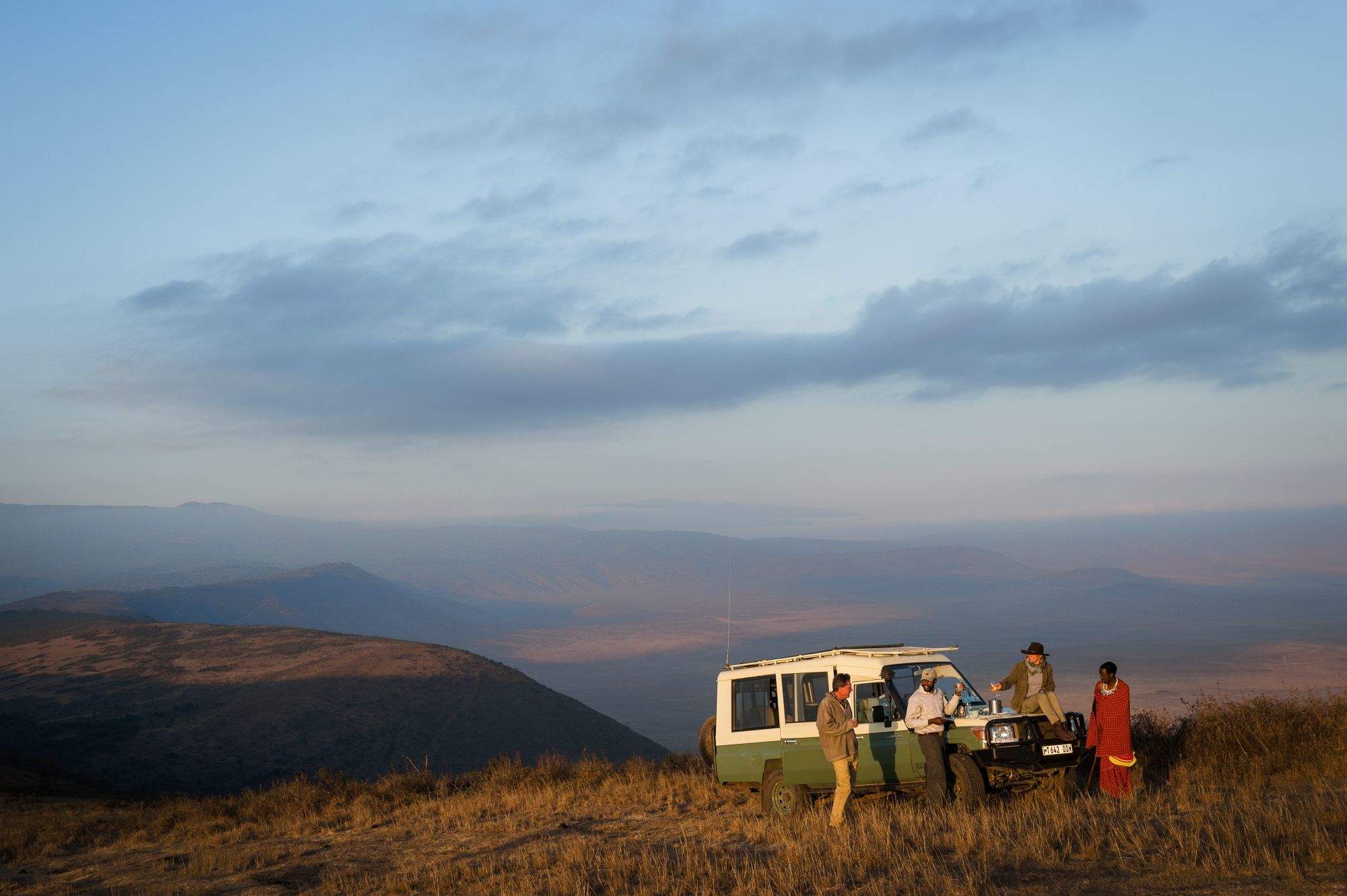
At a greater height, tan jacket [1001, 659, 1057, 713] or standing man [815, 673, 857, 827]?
tan jacket [1001, 659, 1057, 713]

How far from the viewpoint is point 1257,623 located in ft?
416

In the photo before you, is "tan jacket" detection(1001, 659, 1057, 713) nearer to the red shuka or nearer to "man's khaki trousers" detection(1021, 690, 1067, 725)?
"man's khaki trousers" detection(1021, 690, 1067, 725)

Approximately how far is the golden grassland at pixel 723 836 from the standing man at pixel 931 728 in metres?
0.32

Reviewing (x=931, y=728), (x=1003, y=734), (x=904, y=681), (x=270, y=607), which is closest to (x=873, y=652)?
(x=904, y=681)

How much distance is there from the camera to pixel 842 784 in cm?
1153

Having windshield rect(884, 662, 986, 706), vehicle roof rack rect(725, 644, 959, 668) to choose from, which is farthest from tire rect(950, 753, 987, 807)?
vehicle roof rack rect(725, 644, 959, 668)

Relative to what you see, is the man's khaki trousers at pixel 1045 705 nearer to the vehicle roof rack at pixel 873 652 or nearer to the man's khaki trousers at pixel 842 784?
the vehicle roof rack at pixel 873 652

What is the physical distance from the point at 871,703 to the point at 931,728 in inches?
40.2

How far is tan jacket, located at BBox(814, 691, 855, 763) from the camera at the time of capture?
1161 centimetres

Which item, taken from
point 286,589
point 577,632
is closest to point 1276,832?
point 577,632

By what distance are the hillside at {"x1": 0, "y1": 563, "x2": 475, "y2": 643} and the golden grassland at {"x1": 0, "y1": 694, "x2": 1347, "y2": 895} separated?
109613mm

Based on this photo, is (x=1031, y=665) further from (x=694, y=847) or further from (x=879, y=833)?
(x=694, y=847)

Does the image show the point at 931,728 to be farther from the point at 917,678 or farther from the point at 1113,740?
the point at 1113,740

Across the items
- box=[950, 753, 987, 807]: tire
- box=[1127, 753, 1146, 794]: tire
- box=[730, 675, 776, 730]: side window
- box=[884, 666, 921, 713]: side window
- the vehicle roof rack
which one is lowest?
box=[1127, 753, 1146, 794]: tire
